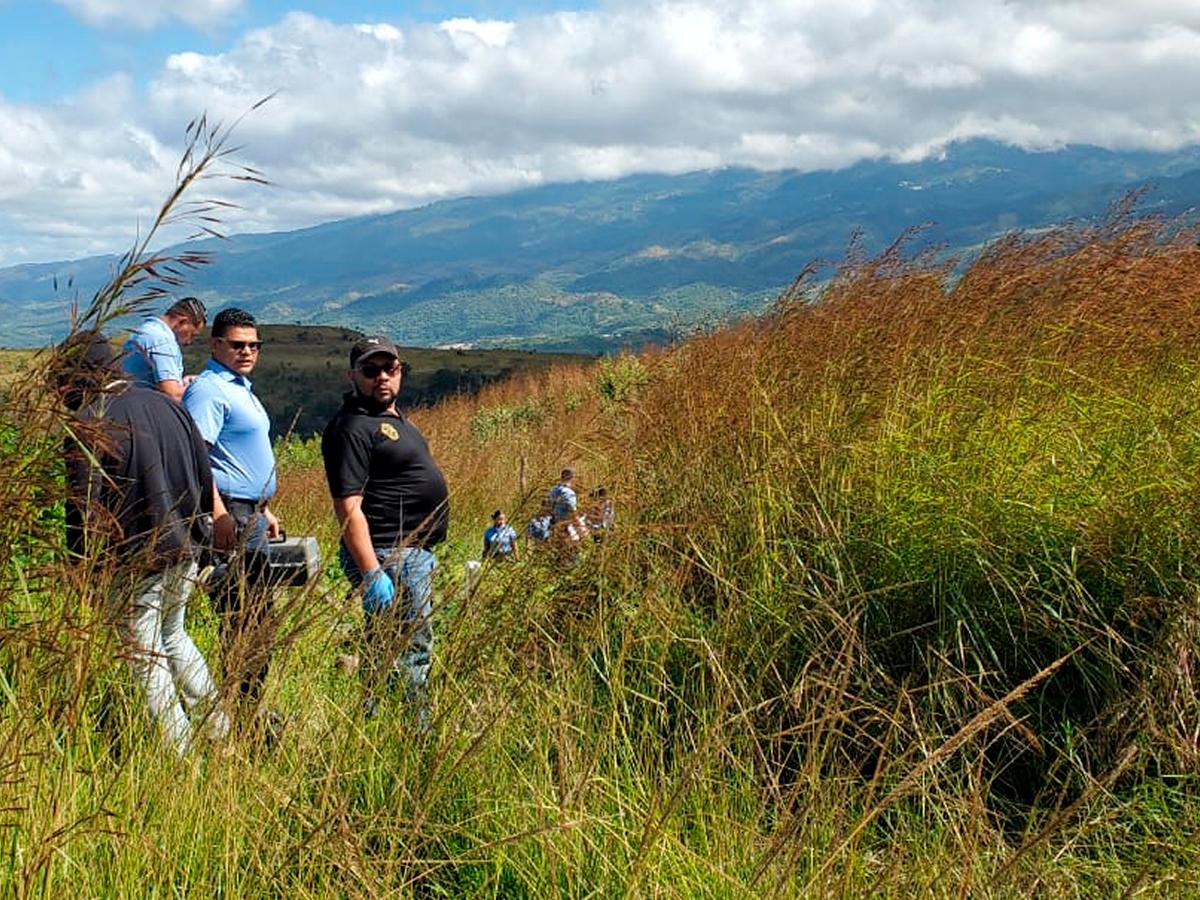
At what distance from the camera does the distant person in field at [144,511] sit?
2.26 m

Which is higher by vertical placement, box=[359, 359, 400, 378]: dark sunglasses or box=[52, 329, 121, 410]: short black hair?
box=[52, 329, 121, 410]: short black hair

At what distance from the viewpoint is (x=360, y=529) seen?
4.18m

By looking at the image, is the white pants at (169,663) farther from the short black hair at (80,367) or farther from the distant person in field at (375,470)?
the distant person in field at (375,470)

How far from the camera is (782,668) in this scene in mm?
3248

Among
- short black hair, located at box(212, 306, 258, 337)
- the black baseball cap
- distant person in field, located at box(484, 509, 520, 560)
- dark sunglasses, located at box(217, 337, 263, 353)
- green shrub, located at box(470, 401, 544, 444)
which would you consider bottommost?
green shrub, located at box(470, 401, 544, 444)

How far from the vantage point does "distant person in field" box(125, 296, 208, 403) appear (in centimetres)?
508

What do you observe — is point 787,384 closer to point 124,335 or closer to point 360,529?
point 360,529

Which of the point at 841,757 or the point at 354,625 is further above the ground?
the point at 354,625

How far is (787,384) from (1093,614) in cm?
179

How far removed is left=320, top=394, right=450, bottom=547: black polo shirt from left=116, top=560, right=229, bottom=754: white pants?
34.8 inches

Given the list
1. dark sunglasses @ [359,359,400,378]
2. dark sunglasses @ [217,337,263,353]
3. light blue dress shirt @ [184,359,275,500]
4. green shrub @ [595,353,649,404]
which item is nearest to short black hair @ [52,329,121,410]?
dark sunglasses @ [359,359,400,378]

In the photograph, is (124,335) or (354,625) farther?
(354,625)

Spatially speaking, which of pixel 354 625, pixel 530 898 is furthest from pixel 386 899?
pixel 354 625

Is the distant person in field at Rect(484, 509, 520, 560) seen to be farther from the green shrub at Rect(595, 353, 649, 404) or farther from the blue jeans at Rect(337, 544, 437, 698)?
the green shrub at Rect(595, 353, 649, 404)
